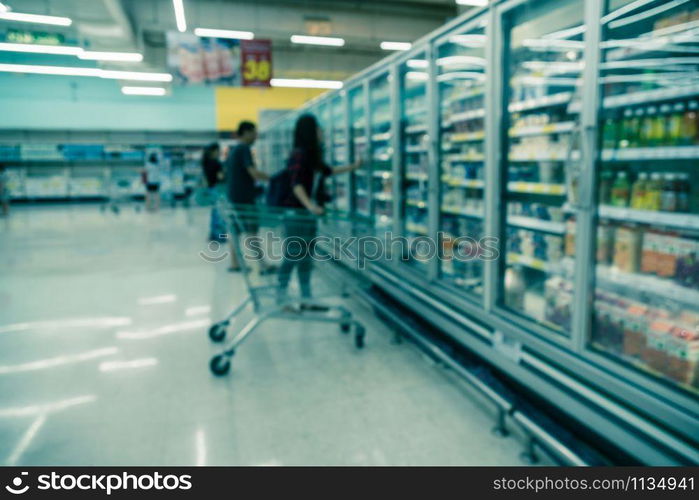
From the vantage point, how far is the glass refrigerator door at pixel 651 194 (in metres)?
2.02

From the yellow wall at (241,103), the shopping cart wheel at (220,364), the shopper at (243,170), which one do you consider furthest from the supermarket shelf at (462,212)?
the yellow wall at (241,103)

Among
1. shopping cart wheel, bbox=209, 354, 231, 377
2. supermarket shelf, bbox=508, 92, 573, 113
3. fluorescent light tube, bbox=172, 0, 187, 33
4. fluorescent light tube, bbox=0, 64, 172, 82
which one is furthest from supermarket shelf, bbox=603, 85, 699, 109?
fluorescent light tube, bbox=0, 64, 172, 82

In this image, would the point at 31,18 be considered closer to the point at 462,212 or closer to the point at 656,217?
the point at 462,212

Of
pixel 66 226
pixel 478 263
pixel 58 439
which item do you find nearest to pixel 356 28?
pixel 66 226

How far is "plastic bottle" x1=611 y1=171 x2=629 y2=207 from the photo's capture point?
2.46 meters

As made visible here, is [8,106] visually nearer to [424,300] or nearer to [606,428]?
[424,300]

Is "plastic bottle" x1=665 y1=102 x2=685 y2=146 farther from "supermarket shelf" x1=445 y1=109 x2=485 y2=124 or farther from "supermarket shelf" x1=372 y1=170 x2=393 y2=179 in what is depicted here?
"supermarket shelf" x1=372 y1=170 x2=393 y2=179

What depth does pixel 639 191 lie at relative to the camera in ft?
7.75

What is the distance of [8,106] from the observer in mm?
14883

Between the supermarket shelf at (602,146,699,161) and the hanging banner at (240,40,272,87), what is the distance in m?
7.78

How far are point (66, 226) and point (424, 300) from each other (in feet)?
30.2

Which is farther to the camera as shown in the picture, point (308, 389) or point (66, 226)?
point (66, 226)

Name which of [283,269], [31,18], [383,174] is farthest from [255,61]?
[283,269]

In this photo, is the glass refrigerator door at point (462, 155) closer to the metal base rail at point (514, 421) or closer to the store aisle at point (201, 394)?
the metal base rail at point (514, 421)
